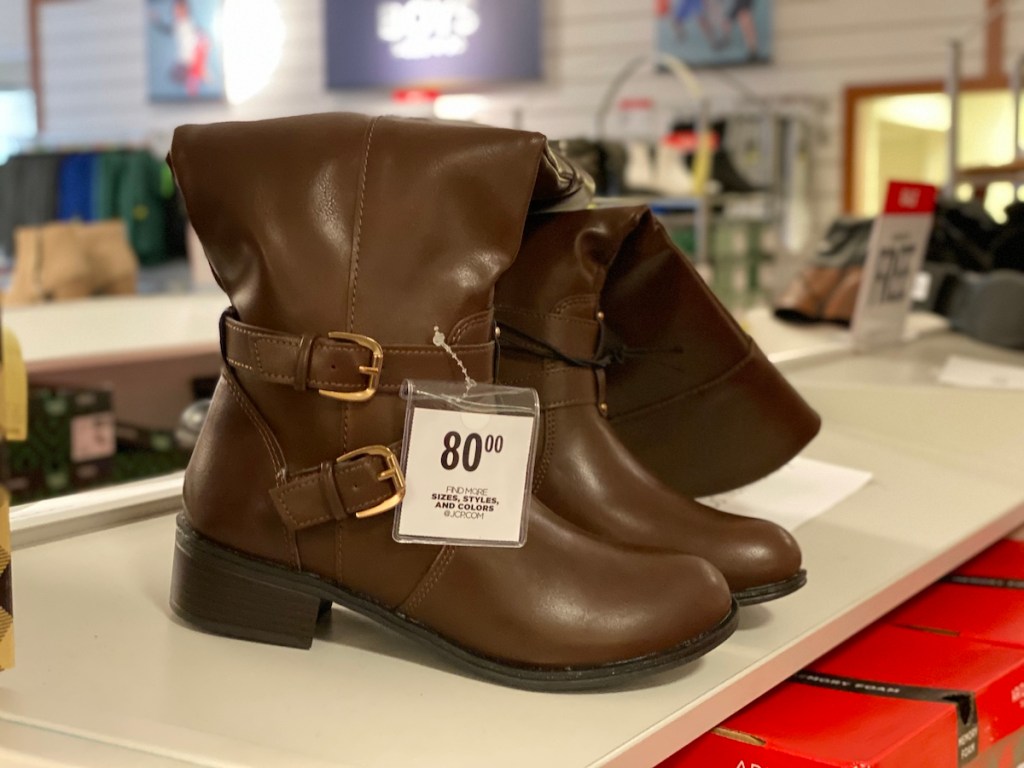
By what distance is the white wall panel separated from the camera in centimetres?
509

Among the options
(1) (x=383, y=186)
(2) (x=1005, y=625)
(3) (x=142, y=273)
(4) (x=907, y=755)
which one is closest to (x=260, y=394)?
(1) (x=383, y=186)

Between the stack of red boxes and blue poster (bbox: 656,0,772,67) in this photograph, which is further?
blue poster (bbox: 656,0,772,67)

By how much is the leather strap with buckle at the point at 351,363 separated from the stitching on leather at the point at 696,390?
28 cm

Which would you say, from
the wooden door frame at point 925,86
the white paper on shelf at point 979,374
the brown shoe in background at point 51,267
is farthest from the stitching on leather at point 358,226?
the wooden door frame at point 925,86

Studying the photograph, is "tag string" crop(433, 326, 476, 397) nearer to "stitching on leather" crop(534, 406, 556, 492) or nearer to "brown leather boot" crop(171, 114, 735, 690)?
"brown leather boot" crop(171, 114, 735, 690)

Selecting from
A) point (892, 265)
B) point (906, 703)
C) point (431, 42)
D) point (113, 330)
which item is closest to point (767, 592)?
point (906, 703)

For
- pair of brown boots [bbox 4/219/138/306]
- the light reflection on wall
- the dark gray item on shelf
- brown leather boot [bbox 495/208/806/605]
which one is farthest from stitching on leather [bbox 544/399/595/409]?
the light reflection on wall

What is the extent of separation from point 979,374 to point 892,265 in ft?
1.11

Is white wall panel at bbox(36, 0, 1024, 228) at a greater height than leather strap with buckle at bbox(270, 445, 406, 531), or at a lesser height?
greater

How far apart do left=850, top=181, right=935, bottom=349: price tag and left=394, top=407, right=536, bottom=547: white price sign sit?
51.1 inches

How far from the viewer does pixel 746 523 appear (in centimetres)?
81

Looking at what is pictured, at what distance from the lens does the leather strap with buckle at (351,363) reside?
0.68 metres

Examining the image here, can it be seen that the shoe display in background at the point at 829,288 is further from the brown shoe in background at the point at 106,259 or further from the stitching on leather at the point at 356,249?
the brown shoe in background at the point at 106,259

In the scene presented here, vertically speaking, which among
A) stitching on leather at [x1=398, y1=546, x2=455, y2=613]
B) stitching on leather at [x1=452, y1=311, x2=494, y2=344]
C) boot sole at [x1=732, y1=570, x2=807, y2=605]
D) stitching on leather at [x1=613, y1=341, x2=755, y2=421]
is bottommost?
boot sole at [x1=732, y1=570, x2=807, y2=605]
